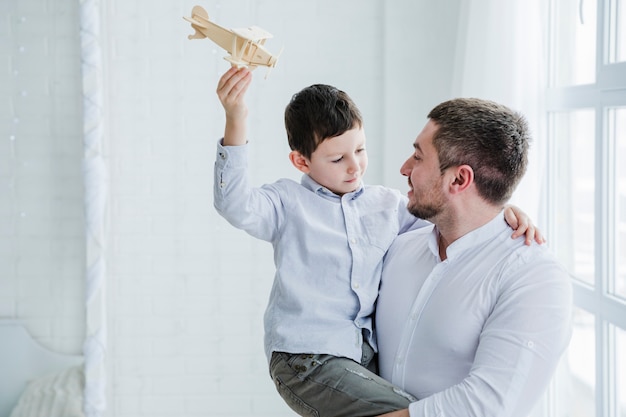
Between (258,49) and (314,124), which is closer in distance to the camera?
(258,49)

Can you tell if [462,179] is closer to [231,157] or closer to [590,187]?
[231,157]

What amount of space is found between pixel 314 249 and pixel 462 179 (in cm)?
39

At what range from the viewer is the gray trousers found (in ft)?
5.10

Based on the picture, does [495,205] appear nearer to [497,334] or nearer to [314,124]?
[497,334]

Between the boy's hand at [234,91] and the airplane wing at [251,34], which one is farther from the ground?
the airplane wing at [251,34]

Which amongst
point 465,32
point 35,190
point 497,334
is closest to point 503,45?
point 465,32

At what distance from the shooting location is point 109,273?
344 centimetres

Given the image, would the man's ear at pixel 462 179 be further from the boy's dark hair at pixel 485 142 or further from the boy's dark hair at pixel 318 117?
the boy's dark hair at pixel 318 117

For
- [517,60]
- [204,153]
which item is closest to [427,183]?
[517,60]

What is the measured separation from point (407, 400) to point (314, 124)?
26.3 inches

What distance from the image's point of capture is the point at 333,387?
160 centimetres

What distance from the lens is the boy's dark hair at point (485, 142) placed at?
1.62 metres

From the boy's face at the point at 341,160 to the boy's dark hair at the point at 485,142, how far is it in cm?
21

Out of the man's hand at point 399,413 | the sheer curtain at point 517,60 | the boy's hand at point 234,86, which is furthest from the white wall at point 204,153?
the man's hand at point 399,413
